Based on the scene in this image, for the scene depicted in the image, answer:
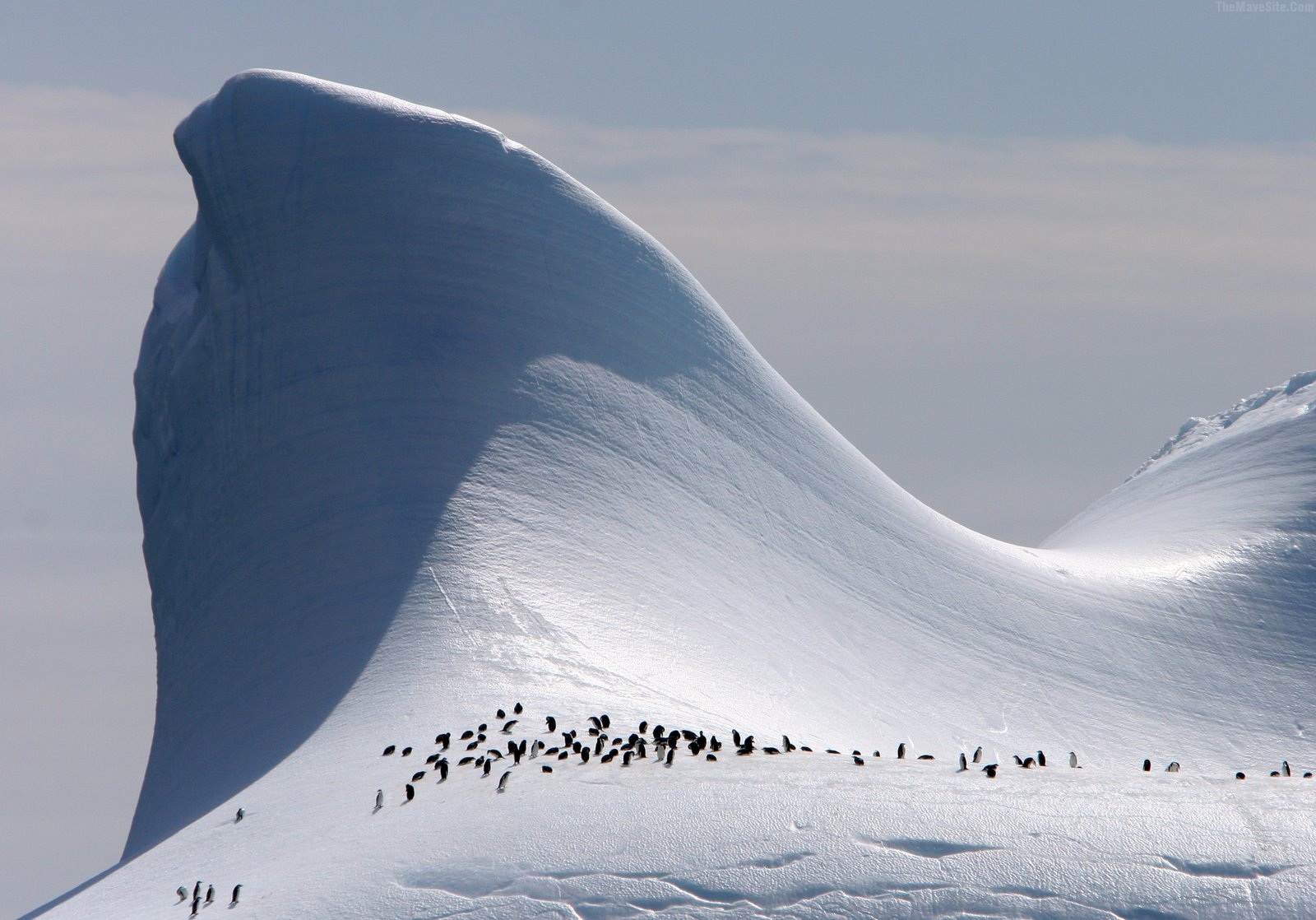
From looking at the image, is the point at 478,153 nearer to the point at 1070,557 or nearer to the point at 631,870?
the point at 1070,557

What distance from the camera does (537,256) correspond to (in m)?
30.6

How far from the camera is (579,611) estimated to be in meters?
24.2

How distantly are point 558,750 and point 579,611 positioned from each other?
6023 mm

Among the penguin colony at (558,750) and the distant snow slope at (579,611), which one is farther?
the penguin colony at (558,750)

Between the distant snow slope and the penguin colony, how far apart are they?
4.9 inches

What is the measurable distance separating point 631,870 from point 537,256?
17270 mm

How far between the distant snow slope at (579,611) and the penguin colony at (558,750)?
0.41 feet

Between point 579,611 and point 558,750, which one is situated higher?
point 579,611

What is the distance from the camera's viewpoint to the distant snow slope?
15484mm

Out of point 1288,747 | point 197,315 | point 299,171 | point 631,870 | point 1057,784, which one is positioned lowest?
point 631,870

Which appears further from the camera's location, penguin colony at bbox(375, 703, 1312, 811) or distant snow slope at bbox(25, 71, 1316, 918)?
penguin colony at bbox(375, 703, 1312, 811)

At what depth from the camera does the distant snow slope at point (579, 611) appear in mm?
15484

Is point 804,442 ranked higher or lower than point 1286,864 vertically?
higher

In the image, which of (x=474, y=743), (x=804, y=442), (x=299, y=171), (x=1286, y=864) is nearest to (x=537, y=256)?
(x=299, y=171)
